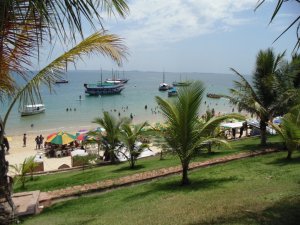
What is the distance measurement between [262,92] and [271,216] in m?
9.80

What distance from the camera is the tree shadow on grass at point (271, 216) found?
12.6 feet

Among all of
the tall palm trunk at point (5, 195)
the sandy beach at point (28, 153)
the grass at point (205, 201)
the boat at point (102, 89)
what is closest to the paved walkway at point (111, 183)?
the grass at point (205, 201)

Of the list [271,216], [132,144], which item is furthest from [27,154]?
[271,216]

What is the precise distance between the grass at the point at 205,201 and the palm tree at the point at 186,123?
2.65 ft

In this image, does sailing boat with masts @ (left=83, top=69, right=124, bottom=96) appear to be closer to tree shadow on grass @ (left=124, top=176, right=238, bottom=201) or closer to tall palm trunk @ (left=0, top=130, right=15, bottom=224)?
tree shadow on grass @ (left=124, top=176, right=238, bottom=201)

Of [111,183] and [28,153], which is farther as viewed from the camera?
[28,153]

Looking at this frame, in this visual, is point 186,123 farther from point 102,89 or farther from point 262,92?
point 102,89

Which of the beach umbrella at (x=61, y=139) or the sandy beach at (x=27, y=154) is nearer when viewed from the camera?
the sandy beach at (x=27, y=154)

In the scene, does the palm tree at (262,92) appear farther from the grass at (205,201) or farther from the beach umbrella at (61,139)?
the beach umbrella at (61,139)

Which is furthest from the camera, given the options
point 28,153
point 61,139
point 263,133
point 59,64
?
point 28,153

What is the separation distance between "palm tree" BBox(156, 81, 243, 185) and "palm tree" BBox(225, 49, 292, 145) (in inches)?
232

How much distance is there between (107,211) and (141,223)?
143 centimetres

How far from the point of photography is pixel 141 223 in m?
4.70

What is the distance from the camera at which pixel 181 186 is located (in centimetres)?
735
